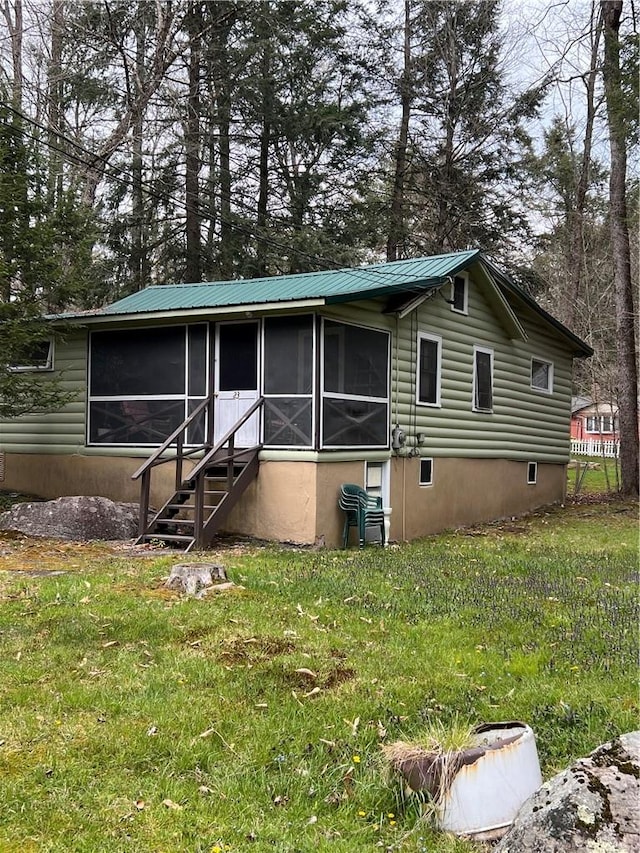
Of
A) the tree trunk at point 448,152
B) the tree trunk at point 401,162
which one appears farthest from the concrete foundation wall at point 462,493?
the tree trunk at point 448,152

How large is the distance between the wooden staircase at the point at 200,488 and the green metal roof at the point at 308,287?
162cm

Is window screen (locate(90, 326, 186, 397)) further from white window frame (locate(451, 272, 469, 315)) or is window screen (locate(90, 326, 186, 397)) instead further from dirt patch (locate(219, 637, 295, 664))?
dirt patch (locate(219, 637, 295, 664))

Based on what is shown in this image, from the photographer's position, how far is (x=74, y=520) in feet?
32.4

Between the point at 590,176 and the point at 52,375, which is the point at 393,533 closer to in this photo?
the point at 52,375

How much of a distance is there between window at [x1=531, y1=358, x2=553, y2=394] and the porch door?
8.01 m

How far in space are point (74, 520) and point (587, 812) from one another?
339 inches

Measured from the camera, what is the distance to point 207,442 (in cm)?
1085

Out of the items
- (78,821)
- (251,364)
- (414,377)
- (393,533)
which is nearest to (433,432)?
(414,377)

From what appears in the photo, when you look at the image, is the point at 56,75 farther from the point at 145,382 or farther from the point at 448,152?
the point at 448,152

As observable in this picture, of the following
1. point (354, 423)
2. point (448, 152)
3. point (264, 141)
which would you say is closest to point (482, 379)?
point (354, 423)

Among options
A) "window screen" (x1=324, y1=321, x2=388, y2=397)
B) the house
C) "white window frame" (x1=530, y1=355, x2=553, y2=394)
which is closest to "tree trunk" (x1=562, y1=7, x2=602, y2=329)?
"white window frame" (x1=530, y1=355, x2=553, y2=394)

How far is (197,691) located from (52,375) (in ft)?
30.9

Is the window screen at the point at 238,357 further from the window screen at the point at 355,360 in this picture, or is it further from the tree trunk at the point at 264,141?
the tree trunk at the point at 264,141

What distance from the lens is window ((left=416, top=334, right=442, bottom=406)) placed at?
→ 1218cm
